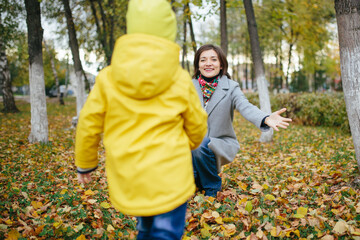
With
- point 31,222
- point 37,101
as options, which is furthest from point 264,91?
point 31,222

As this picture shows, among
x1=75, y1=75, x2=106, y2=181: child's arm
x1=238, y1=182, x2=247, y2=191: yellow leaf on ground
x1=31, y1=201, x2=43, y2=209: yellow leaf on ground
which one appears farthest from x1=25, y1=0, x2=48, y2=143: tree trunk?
x1=75, y1=75, x2=106, y2=181: child's arm

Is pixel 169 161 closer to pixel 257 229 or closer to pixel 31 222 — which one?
pixel 257 229

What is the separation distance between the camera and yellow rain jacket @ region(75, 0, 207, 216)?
155 cm

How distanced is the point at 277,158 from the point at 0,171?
5.41 metres

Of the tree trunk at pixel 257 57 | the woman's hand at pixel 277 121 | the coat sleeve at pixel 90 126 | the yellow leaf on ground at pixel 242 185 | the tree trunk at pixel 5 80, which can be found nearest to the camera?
the coat sleeve at pixel 90 126

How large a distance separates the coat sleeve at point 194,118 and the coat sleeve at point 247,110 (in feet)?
2.96

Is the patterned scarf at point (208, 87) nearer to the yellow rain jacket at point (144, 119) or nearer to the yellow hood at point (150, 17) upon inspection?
the yellow rain jacket at point (144, 119)

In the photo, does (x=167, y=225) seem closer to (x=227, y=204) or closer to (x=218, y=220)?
(x=218, y=220)

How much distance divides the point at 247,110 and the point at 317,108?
947 centimetres

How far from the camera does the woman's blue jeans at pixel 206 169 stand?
3.45m

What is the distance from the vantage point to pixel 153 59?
153 centimetres

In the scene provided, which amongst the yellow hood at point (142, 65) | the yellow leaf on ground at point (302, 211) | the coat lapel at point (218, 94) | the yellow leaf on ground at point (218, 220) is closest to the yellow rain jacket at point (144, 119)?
the yellow hood at point (142, 65)

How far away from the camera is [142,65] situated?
152 centimetres

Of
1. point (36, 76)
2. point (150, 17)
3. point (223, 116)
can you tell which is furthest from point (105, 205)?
point (36, 76)
